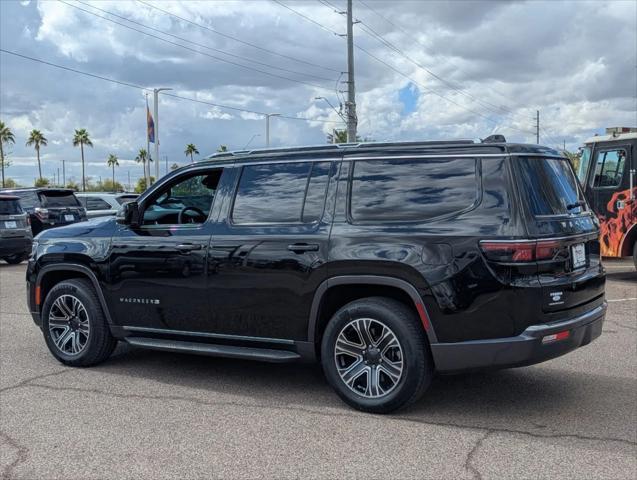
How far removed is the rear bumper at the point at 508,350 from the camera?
4.52m

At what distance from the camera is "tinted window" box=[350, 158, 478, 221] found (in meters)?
4.79

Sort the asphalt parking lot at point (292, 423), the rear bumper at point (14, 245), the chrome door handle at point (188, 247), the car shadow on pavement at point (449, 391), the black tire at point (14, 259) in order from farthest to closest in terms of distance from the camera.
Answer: the black tire at point (14, 259) → the rear bumper at point (14, 245) → the chrome door handle at point (188, 247) → the car shadow on pavement at point (449, 391) → the asphalt parking lot at point (292, 423)

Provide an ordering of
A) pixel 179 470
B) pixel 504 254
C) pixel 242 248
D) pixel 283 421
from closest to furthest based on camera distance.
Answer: pixel 179 470, pixel 504 254, pixel 283 421, pixel 242 248

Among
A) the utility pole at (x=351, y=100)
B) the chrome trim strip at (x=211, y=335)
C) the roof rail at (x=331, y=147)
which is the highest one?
the utility pole at (x=351, y=100)

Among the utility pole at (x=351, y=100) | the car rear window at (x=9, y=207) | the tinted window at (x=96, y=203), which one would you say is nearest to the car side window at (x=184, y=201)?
the car rear window at (x=9, y=207)

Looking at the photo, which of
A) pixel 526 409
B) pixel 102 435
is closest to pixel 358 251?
pixel 526 409

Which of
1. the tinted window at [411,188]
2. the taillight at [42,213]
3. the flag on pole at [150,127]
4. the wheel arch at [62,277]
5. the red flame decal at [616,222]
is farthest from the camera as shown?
the flag on pole at [150,127]

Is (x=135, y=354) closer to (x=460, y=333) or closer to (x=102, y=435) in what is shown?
(x=102, y=435)

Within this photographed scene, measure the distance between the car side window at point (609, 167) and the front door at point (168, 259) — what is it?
8992 millimetres

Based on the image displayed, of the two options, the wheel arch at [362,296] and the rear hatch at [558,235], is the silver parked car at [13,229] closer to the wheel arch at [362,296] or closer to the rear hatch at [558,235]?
the wheel arch at [362,296]

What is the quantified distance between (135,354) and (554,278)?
4.30 meters

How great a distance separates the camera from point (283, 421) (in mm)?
4855

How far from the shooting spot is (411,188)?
16.3 ft

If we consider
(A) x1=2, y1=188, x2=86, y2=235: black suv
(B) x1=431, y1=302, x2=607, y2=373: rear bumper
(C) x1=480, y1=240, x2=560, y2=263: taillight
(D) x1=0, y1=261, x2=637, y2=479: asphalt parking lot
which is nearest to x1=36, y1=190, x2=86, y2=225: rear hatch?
(A) x1=2, y1=188, x2=86, y2=235: black suv
